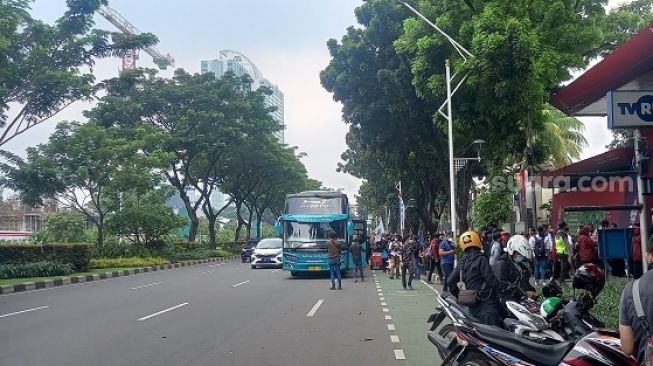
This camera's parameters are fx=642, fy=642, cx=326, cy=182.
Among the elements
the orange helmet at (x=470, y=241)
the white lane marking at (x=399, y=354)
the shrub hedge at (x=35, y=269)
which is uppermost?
the orange helmet at (x=470, y=241)

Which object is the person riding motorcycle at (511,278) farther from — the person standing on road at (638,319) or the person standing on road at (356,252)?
the person standing on road at (356,252)

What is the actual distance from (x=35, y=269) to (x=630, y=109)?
22322mm

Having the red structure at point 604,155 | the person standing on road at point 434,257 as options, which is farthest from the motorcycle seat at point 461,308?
the person standing on road at point 434,257

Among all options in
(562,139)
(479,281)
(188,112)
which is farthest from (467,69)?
(188,112)

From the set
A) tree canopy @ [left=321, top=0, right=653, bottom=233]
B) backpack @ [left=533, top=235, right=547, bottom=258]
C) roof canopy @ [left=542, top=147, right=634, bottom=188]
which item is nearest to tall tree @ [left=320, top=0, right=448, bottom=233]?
tree canopy @ [left=321, top=0, right=653, bottom=233]

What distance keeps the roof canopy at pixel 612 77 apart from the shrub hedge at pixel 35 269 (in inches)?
769

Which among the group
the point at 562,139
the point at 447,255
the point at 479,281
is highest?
the point at 562,139

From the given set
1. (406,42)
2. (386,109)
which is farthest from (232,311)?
(386,109)

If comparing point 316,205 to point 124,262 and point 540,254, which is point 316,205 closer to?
point 540,254

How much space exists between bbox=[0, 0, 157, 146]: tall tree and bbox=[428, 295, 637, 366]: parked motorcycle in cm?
1957

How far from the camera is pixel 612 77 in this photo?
13258 millimetres

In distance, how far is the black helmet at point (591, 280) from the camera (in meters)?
5.49

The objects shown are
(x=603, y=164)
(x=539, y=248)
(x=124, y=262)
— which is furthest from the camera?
(x=124, y=262)

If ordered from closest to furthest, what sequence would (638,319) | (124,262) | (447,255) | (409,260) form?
(638,319) → (447,255) → (409,260) → (124,262)
